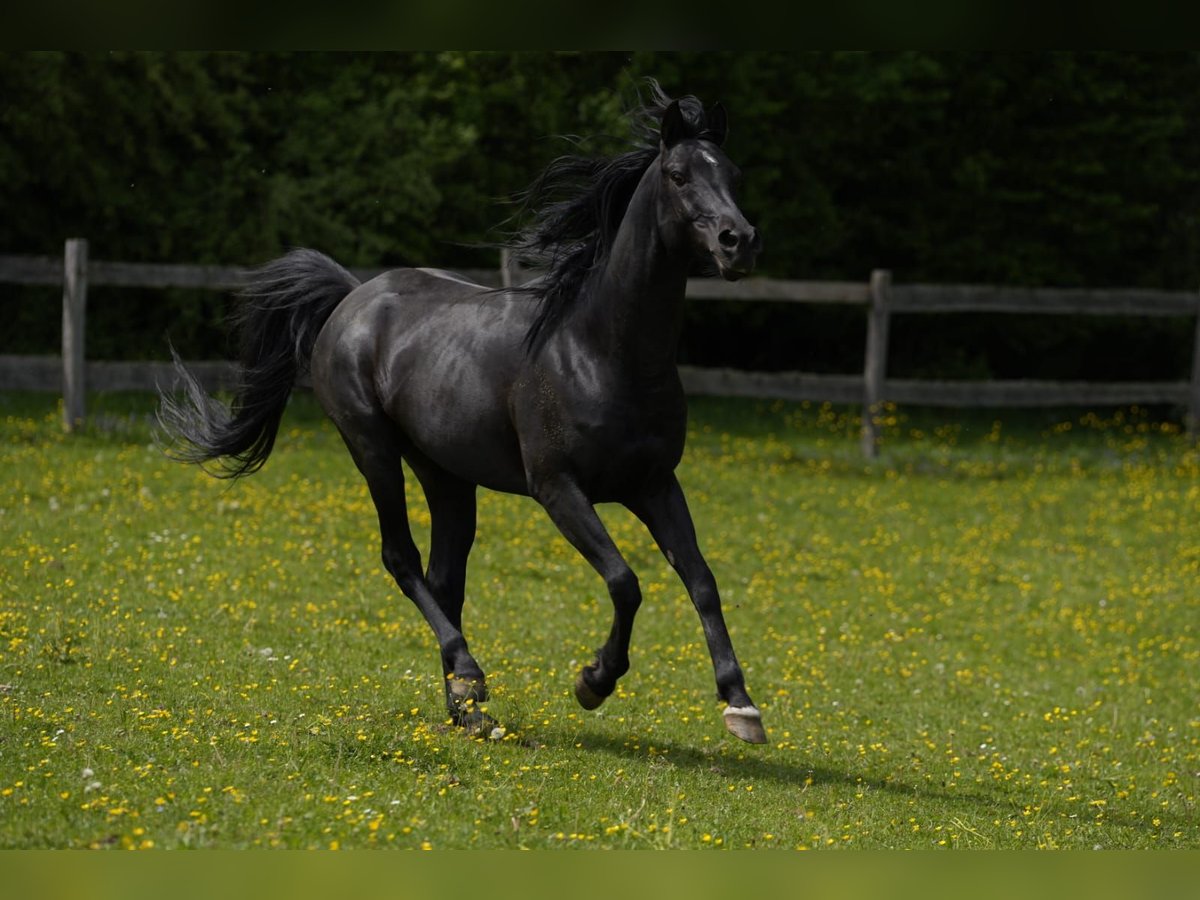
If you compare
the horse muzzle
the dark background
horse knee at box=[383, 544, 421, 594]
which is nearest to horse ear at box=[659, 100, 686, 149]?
the horse muzzle

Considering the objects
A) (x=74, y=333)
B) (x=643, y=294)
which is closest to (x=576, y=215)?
(x=643, y=294)

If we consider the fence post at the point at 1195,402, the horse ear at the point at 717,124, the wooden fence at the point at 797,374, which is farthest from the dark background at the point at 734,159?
the horse ear at the point at 717,124

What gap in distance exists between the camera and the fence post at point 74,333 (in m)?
16.4

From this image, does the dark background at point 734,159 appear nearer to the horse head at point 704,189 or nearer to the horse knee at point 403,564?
the horse knee at point 403,564

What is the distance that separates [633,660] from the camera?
1080 cm

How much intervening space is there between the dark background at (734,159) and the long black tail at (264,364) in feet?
35.6

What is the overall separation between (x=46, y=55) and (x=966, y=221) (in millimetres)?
16992

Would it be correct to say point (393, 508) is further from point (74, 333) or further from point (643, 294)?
point (74, 333)

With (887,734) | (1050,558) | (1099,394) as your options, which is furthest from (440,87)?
(887,734)

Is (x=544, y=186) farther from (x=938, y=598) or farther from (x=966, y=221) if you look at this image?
(x=966, y=221)

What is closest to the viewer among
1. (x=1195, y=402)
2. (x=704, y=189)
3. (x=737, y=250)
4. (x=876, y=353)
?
(x=737, y=250)

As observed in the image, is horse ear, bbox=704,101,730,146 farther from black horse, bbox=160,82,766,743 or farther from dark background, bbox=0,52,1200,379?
dark background, bbox=0,52,1200,379

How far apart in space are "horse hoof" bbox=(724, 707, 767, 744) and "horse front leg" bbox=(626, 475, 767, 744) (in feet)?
0.33

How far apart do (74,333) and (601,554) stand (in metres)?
11.3
